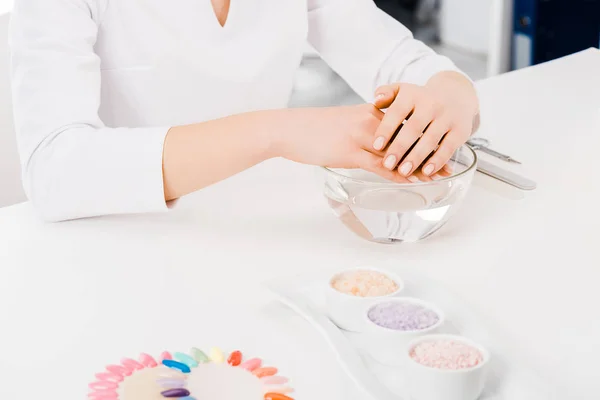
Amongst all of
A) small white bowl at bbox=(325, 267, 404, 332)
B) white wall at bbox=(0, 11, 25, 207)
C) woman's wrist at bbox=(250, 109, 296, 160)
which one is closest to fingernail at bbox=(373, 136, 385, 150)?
woman's wrist at bbox=(250, 109, 296, 160)

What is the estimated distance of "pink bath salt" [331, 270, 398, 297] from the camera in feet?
2.52

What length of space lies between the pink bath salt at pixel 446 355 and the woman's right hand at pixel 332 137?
0.30 meters

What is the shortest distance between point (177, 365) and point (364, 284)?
0.65 feet

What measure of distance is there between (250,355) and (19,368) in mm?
207

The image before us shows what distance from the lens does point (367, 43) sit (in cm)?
142

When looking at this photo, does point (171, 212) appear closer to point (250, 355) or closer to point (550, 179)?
point (250, 355)

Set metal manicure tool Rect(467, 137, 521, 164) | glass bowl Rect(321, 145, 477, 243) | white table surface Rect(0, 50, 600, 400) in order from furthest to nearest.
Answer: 1. metal manicure tool Rect(467, 137, 521, 164)
2. glass bowl Rect(321, 145, 477, 243)
3. white table surface Rect(0, 50, 600, 400)

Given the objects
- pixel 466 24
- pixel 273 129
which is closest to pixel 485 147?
pixel 273 129

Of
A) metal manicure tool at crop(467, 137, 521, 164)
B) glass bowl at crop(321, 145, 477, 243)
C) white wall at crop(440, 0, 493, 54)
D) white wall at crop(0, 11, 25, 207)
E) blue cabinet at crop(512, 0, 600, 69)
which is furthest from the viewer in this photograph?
white wall at crop(440, 0, 493, 54)

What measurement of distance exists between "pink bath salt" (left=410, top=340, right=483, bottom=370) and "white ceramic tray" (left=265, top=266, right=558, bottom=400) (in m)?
0.03

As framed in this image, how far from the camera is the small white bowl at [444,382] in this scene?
0.62 m

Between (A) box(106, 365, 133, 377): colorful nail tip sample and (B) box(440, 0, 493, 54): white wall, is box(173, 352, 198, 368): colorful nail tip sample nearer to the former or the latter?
(A) box(106, 365, 133, 377): colorful nail tip sample

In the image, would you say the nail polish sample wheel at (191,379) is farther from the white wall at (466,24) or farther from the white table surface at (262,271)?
the white wall at (466,24)

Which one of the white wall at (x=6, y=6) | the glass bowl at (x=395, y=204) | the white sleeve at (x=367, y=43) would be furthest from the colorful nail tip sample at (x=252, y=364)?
the white wall at (x=6, y=6)
